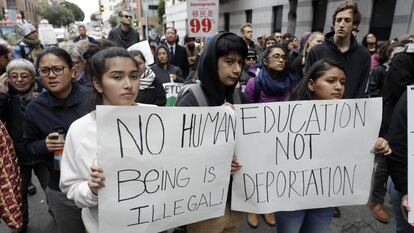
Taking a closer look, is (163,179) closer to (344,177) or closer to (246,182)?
(246,182)

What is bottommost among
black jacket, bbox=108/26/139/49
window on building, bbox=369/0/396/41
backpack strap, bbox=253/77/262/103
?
backpack strap, bbox=253/77/262/103

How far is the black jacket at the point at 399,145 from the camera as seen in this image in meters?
1.68

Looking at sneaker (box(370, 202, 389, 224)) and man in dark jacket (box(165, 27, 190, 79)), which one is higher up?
man in dark jacket (box(165, 27, 190, 79))

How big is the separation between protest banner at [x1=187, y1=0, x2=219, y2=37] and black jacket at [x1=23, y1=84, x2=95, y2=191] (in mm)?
3824

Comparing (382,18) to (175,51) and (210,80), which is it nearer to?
(175,51)

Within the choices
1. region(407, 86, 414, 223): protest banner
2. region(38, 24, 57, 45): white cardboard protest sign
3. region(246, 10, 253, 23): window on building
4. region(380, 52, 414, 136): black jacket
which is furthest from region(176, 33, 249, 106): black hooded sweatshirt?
region(246, 10, 253, 23): window on building

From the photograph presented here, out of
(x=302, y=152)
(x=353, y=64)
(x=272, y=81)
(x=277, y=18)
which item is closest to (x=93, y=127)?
(x=302, y=152)

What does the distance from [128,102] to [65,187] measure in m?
0.53

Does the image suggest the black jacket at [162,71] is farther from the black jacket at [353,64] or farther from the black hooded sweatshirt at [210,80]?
the black hooded sweatshirt at [210,80]

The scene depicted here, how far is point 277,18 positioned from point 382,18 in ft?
24.5

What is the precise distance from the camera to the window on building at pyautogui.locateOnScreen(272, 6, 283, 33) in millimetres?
16992

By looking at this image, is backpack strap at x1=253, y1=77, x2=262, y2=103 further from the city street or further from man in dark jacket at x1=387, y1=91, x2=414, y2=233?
man in dark jacket at x1=387, y1=91, x2=414, y2=233

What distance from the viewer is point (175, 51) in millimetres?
6156

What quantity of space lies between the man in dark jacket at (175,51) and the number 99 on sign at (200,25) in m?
0.69
